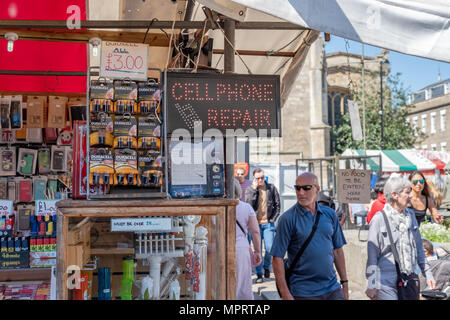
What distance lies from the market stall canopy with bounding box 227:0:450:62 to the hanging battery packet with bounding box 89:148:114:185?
4.32 feet

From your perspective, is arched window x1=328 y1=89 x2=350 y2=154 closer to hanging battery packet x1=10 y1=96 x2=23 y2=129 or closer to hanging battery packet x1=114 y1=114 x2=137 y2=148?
hanging battery packet x1=10 y1=96 x2=23 y2=129

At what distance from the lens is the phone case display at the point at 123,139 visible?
3.22 metres

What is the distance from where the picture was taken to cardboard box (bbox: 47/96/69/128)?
632 centimetres

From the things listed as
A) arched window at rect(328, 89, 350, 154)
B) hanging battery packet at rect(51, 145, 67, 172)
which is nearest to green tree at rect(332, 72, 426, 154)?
arched window at rect(328, 89, 350, 154)

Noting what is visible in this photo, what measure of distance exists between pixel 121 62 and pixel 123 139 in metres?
0.64

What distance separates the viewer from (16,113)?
613 centimetres

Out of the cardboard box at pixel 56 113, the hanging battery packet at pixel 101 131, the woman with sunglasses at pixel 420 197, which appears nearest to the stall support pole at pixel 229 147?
the hanging battery packet at pixel 101 131

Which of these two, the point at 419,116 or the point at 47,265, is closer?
the point at 47,265

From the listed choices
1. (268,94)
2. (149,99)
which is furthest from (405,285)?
(149,99)

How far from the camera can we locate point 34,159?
6.41 m

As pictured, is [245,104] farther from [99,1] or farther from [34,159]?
[34,159]

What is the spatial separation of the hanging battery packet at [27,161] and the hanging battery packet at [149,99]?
3.56 metres
